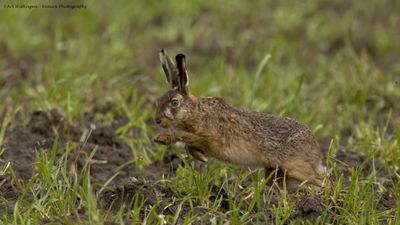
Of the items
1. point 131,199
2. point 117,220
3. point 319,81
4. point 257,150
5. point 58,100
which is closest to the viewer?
point 117,220

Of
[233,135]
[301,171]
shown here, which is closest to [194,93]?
[233,135]

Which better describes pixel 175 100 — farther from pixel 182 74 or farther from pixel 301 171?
pixel 301 171

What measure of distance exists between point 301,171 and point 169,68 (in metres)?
1.13

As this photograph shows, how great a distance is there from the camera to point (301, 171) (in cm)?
599

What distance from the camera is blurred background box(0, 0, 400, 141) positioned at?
7.81 meters

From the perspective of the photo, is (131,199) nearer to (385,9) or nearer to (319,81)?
(319,81)

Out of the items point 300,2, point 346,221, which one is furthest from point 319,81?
point 346,221

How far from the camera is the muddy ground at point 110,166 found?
550 cm

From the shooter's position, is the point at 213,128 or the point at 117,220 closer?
the point at 117,220

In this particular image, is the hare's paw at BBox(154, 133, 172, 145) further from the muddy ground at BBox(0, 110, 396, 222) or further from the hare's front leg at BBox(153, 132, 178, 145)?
the muddy ground at BBox(0, 110, 396, 222)

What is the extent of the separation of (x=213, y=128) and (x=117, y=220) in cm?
123

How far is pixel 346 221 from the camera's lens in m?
5.40

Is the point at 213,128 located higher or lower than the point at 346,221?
higher

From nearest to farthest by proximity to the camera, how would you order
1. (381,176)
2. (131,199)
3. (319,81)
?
(131,199), (381,176), (319,81)
